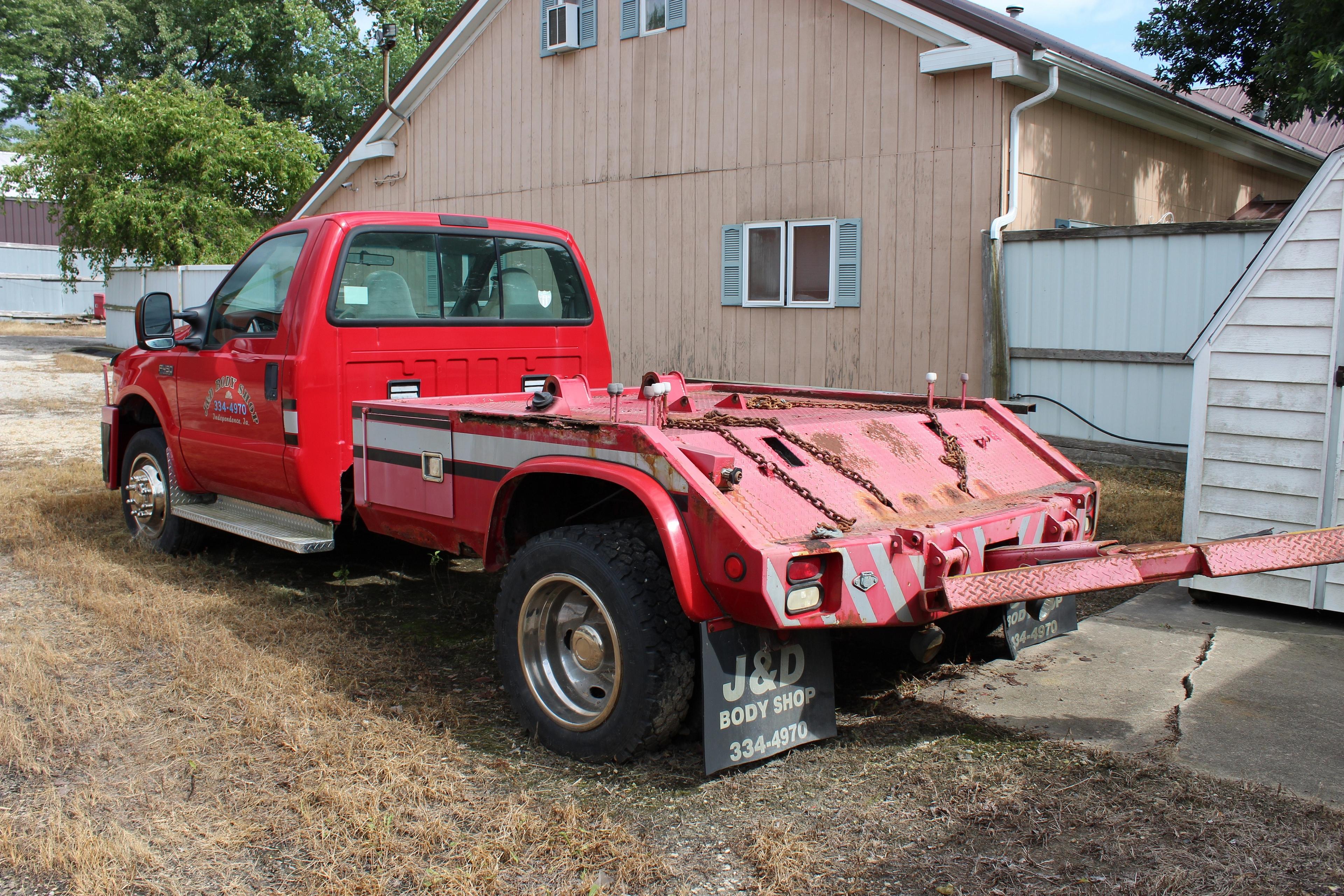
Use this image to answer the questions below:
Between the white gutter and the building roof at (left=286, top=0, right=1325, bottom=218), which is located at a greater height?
the building roof at (left=286, top=0, right=1325, bottom=218)

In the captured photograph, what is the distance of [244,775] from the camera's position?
3580 millimetres

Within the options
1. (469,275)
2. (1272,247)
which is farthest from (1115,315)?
(469,275)

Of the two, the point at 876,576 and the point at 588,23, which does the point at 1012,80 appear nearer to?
the point at 588,23

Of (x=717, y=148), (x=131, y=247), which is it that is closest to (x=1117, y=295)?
(x=717, y=148)

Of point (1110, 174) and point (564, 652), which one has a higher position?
point (1110, 174)

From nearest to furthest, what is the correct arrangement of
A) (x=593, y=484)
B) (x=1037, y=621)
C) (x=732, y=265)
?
(x=593, y=484) < (x=1037, y=621) < (x=732, y=265)

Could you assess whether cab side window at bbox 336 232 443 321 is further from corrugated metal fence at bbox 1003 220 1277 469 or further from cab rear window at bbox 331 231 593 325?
corrugated metal fence at bbox 1003 220 1277 469

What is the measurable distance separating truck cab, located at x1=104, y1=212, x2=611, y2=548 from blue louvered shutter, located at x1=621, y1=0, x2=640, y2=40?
730 centimetres

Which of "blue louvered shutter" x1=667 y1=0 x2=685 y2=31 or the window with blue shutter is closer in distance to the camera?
the window with blue shutter

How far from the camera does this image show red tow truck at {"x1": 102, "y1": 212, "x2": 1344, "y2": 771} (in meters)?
3.29

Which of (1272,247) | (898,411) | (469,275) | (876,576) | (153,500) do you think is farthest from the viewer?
(153,500)

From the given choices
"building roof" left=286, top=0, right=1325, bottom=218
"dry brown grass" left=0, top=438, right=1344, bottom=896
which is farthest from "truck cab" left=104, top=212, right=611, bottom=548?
"building roof" left=286, top=0, right=1325, bottom=218

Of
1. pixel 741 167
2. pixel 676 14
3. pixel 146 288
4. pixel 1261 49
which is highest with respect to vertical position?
pixel 676 14

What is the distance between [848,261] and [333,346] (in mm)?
6876
